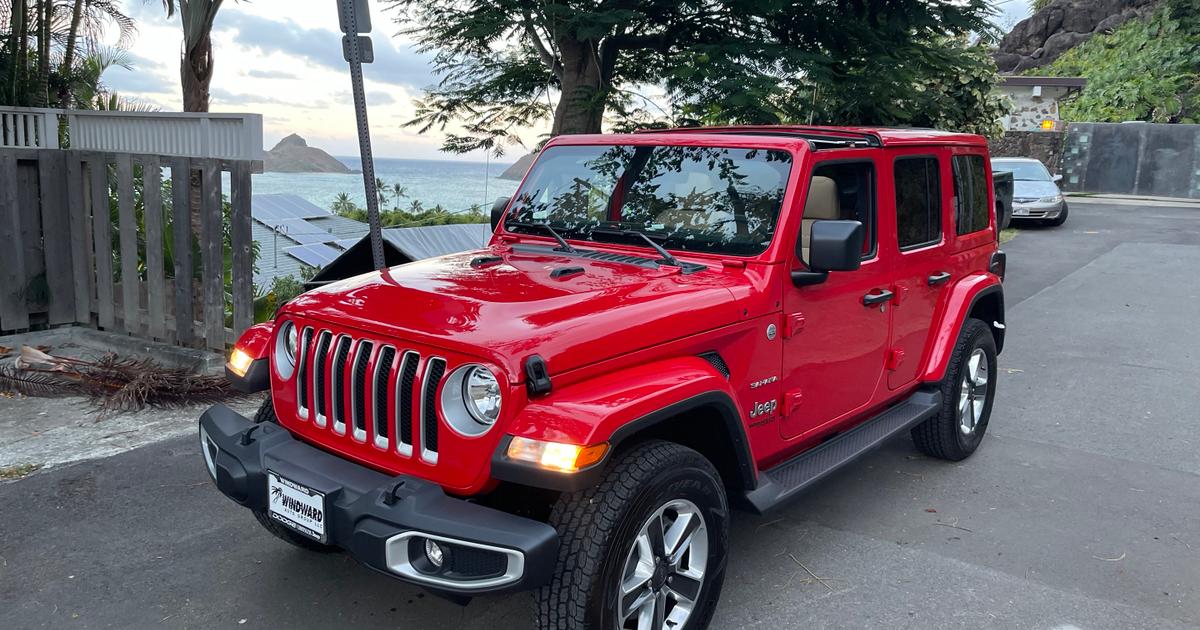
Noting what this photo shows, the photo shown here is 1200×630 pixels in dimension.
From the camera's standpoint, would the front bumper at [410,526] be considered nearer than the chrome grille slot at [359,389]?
Yes

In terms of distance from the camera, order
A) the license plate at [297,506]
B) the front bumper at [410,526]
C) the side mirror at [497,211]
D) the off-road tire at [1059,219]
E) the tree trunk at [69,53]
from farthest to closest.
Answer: the off-road tire at [1059,219], the tree trunk at [69,53], the side mirror at [497,211], the license plate at [297,506], the front bumper at [410,526]

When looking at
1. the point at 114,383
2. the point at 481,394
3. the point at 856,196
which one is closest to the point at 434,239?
the point at 114,383

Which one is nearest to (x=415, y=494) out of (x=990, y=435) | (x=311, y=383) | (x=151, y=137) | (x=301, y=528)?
(x=301, y=528)

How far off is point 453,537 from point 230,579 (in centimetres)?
166

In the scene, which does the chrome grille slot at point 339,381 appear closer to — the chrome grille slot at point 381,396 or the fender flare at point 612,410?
the chrome grille slot at point 381,396

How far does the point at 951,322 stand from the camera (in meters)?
5.16

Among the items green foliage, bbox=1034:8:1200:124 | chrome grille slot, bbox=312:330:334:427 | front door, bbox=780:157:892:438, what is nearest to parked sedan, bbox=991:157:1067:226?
front door, bbox=780:157:892:438

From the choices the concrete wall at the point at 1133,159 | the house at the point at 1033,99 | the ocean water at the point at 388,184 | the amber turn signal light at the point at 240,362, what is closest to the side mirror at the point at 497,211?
the amber turn signal light at the point at 240,362

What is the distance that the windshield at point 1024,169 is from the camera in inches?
762

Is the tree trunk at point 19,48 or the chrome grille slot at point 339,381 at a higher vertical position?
the tree trunk at point 19,48

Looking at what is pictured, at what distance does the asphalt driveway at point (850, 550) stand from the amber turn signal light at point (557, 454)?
1.09 meters

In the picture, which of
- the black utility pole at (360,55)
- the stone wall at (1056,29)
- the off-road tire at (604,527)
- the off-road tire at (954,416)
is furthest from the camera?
the stone wall at (1056,29)

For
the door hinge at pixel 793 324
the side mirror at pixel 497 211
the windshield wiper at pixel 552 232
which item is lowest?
the door hinge at pixel 793 324

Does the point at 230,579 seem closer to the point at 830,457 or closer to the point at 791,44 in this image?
the point at 830,457
